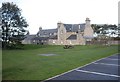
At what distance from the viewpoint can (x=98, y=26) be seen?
10238cm

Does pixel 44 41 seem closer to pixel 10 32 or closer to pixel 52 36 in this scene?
pixel 52 36

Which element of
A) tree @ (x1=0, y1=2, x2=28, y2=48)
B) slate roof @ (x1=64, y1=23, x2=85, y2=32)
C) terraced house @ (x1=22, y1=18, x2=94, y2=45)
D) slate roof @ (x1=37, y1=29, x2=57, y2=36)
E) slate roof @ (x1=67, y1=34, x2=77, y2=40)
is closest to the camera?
tree @ (x1=0, y1=2, x2=28, y2=48)

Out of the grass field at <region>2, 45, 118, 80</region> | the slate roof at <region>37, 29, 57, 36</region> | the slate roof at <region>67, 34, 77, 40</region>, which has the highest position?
the slate roof at <region>37, 29, 57, 36</region>

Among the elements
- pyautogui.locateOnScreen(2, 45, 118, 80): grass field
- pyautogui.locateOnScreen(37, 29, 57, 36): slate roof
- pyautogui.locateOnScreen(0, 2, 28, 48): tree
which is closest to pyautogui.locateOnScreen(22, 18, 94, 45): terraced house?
pyautogui.locateOnScreen(37, 29, 57, 36): slate roof

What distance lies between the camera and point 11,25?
48312 millimetres

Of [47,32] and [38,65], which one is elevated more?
[47,32]

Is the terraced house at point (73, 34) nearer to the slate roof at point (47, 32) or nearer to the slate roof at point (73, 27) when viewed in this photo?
the slate roof at point (73, 27)

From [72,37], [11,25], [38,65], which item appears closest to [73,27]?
[72,37]

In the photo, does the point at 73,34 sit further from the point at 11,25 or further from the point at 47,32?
the point at 11,25

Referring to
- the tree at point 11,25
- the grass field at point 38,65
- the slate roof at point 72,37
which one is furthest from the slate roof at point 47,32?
the grass field at point 38,65

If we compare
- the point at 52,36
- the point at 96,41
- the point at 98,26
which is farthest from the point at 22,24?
the point at 98,26

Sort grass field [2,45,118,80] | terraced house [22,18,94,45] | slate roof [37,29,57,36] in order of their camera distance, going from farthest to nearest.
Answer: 1. slate roof [37,29,57,36]
2. terraced house [22,18,94,45]
3. grass field [2,45,118,80]

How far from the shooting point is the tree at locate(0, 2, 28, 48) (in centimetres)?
4744

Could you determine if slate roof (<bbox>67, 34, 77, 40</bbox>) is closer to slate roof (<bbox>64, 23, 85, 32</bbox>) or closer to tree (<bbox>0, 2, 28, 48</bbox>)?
slate roof (<bbox>64, 23, 85, 32</bbox>)
